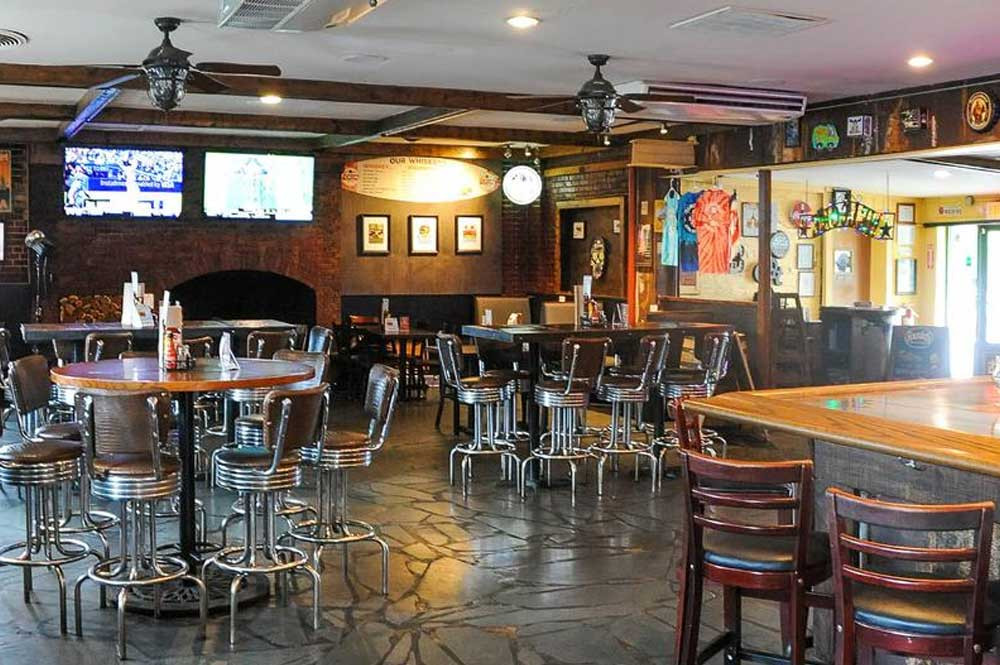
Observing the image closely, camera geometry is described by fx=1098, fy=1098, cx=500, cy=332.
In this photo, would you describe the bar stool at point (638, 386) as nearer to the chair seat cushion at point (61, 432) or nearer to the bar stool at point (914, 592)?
the chair seat cushion at point (61, 432)

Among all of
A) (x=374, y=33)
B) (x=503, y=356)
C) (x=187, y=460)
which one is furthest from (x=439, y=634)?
(x=503, y=356)

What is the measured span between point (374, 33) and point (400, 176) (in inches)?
252

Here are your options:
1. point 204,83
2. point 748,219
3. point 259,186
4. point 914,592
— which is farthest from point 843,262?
point 914,592

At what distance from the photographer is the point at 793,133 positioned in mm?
9352

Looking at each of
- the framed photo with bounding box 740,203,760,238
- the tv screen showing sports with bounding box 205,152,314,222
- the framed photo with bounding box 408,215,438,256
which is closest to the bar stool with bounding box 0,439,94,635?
the tv screen showing sports with bounding box 205,152,314,222

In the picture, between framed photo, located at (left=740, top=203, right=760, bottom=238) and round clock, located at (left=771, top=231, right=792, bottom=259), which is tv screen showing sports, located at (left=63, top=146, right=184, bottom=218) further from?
round clock, located at (left=771, top=231, right=792, bottom=259)

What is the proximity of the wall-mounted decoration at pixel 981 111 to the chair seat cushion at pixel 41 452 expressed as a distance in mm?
6248

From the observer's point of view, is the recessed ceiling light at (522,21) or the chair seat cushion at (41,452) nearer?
the chair seat cushion at (41,452)

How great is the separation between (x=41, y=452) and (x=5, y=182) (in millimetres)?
7336

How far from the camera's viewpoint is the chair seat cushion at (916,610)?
282 cm

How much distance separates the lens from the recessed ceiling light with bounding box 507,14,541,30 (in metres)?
5.89

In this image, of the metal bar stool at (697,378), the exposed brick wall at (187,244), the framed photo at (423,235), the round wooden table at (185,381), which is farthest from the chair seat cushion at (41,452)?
the framed photo at (423,235)

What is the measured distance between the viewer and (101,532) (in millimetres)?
5453

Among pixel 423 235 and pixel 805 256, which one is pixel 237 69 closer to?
pixel 423 235
